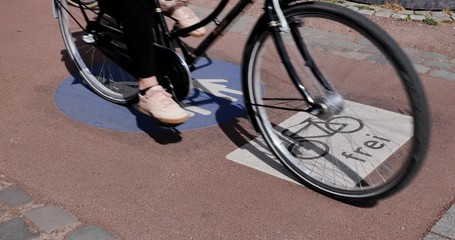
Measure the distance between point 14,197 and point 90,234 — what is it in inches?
23.7

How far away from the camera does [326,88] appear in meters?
3.11

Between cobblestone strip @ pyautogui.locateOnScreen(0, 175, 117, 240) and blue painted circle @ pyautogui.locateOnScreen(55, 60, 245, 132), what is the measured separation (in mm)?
1022

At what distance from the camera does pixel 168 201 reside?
127 inches

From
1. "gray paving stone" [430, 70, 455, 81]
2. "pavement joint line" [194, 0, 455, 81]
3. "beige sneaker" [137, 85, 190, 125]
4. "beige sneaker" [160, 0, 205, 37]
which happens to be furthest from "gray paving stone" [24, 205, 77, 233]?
"gray paving stone" [430, 70, 455, 81]

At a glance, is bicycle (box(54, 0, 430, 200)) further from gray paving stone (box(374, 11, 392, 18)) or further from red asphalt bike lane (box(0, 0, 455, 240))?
gray paving stone (box(374, 11, 392, 18))

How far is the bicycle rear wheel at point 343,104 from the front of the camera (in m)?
2.80

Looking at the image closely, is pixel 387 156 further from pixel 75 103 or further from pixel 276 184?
pixel 75 103

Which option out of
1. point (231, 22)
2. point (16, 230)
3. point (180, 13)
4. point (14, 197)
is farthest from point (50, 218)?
point (180, 13)

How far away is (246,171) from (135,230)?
2.71ft

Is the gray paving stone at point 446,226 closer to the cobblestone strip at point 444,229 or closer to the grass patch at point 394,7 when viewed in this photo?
the cobblestone strip at point 444,229

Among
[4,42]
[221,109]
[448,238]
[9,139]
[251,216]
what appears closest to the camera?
[448,238]

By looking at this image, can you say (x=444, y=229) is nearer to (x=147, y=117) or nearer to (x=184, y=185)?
(x=184, y=185)

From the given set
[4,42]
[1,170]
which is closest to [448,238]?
[1,170]

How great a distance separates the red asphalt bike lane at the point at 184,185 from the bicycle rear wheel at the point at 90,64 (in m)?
0.36
